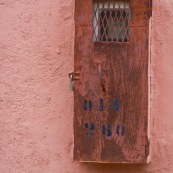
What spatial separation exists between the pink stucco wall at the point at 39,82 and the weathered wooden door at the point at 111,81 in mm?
170

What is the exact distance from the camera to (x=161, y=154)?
6.13 ft

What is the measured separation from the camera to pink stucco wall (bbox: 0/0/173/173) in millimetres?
1894

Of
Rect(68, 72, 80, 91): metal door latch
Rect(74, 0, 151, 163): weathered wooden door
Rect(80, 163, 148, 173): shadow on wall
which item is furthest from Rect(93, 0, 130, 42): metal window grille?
Rect(80, 163, 148, 173): shadow on wall

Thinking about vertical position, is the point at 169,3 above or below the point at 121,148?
above

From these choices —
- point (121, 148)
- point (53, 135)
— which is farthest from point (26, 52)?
point (121, 148)

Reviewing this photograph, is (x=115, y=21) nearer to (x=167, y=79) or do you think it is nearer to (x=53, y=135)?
(x=167, y=79)

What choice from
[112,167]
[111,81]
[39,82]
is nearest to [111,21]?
[111,81]

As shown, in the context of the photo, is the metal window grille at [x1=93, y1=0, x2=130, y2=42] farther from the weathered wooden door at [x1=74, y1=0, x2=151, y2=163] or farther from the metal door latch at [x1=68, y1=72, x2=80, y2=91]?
the metal door latch at [x1=68, y1=72, x2=80, y2=91]

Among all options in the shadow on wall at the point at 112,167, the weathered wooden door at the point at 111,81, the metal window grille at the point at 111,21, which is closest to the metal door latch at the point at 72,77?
the weathered wooden door at the point at 111,81

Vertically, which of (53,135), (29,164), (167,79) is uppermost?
(167,79)

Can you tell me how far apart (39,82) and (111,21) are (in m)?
0.41

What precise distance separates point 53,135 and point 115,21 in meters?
0.53

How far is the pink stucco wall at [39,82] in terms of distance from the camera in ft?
6.21

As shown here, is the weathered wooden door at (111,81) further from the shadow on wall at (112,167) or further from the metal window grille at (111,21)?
the shadow on wall at (112,167)
